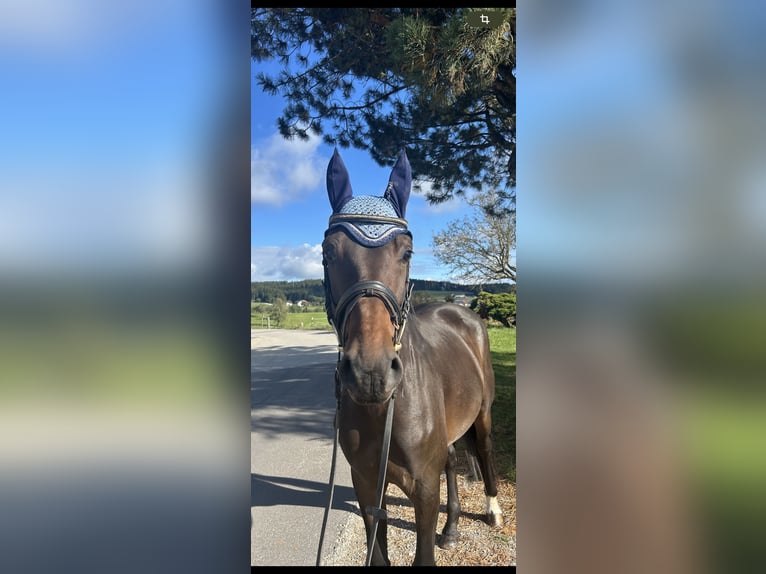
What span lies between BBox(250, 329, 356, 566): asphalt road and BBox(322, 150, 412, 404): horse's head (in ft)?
2.65

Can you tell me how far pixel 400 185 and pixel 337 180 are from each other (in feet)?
1.00

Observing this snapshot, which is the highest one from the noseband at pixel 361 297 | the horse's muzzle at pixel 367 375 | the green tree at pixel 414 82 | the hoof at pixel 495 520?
the green tree at pixel 414 82

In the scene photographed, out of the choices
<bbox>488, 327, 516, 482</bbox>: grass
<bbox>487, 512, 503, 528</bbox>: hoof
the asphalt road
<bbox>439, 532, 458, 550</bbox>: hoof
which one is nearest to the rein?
the asphalt road

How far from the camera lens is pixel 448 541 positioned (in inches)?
110

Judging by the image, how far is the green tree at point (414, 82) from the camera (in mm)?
2175

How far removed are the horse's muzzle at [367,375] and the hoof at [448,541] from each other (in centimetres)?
179

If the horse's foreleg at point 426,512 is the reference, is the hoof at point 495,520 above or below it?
below

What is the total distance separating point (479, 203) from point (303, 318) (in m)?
1.33

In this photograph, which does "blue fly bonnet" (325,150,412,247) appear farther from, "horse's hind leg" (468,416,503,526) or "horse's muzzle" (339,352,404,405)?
"horse's hind leg" (468,416,503,526)

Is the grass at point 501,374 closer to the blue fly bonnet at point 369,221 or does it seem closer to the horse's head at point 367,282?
the horse's head at point 367,282

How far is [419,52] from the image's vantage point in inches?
86.7
